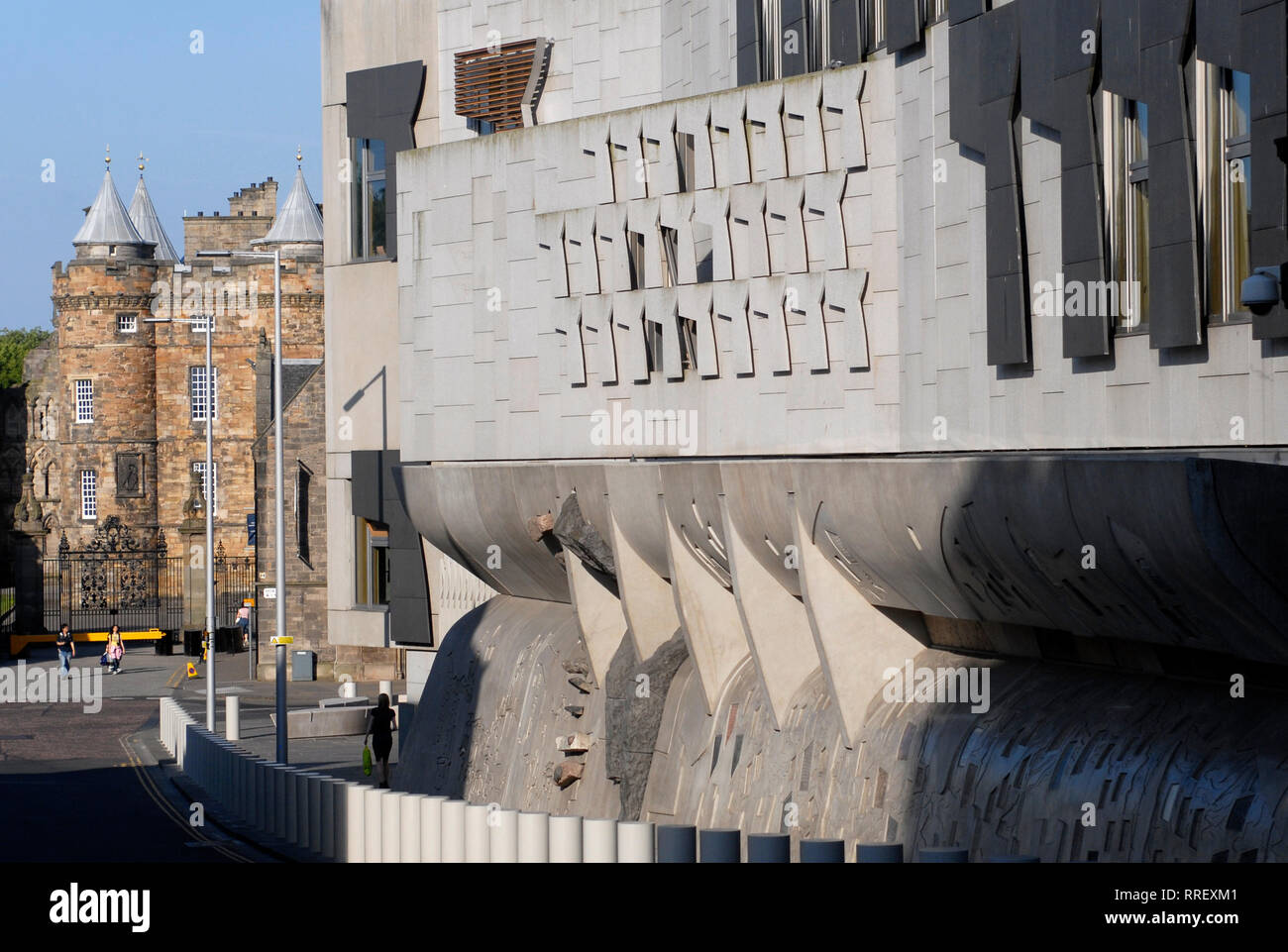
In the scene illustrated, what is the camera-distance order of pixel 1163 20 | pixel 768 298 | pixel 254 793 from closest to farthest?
pixel 1163 20 < pixel 768 298 < pixel 254 793

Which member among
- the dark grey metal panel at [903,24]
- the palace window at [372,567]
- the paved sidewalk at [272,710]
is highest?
the dark grey metal panel at [903,24]

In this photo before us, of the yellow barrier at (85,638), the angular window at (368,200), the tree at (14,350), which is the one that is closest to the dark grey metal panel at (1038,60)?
the angular window at (368,200)

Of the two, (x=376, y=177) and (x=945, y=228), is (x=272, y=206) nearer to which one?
(x=376, y=177)

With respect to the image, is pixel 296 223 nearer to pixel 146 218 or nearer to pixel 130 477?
pixel 130 477

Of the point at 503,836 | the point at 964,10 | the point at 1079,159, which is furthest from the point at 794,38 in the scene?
the point at 503,836

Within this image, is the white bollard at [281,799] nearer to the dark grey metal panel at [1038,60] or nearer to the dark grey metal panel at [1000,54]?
the dark grey metal panel at [1000,54]

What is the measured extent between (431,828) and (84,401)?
66.5m

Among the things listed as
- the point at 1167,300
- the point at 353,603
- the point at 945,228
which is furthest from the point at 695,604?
the point at 353,603

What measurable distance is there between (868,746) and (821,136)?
6661 mm

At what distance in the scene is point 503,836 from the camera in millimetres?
14156

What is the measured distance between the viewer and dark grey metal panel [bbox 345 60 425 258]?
117 feet

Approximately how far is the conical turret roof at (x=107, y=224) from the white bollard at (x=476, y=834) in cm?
6901

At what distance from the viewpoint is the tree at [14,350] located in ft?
391

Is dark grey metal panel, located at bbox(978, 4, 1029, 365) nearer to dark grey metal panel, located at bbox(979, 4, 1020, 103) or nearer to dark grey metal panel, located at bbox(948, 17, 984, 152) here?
dark grey metal panel, located at bbox(979, 4, 1020, 103)
